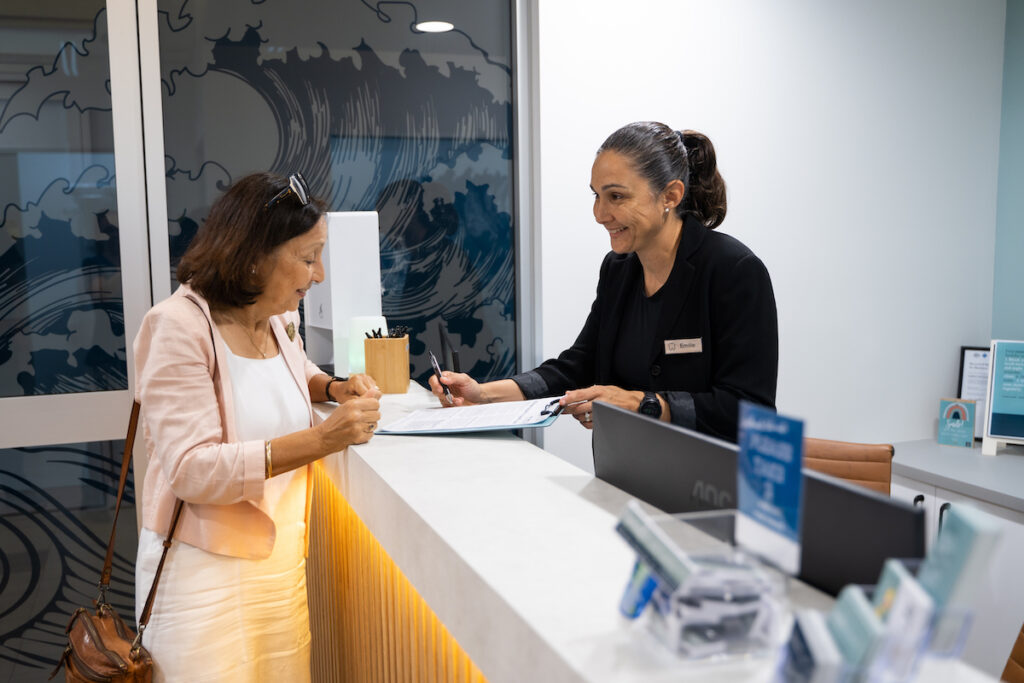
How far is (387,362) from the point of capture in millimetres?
2631

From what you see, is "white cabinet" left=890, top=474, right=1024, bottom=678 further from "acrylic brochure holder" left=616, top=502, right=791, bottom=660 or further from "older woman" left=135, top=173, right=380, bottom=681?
"acrylic brochure holder" left=616, top=502, right=791, bottom=660

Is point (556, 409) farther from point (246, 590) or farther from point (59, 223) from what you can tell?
point (59, 223)

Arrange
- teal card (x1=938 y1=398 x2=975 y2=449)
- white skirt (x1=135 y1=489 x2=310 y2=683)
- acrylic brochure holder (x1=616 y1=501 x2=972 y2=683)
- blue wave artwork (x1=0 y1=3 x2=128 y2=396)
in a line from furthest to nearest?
teal card (x1=938 y1=398 x2=975 y2=449)
blue wave artwork (x1=0 y1=3 x2=128 y2=396)
white skirt (x1=135 y1=489 x2=310 y2=683)
acrylic brochure holder (x1=616 y1=501 x2=972 y2=683)

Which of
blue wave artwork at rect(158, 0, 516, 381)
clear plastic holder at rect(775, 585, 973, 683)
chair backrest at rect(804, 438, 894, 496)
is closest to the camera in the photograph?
clear plastic holder at rect(775, 585, 973, 683)

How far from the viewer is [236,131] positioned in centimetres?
309

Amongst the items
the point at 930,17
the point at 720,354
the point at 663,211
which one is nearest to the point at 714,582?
the point at 720,354

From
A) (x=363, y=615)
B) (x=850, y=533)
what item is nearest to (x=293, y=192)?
(x=363, y=615)

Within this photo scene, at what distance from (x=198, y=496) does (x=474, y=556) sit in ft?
2.81

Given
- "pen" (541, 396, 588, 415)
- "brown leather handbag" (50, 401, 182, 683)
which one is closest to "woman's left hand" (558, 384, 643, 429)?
"pen" (541, 396, 588, 415)

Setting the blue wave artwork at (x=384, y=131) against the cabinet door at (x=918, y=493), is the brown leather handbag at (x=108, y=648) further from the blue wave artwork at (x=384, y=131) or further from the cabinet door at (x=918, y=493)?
the cabinet door at (x=918, y=493)

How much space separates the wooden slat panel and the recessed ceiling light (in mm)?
1910

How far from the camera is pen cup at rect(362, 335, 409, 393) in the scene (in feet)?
8.63

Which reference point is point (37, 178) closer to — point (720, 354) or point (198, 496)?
point (198, 496)

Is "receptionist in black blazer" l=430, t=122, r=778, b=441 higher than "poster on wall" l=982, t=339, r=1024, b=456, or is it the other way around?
"receptionist in black blazer" l=430, t=122, r=778, b=441
